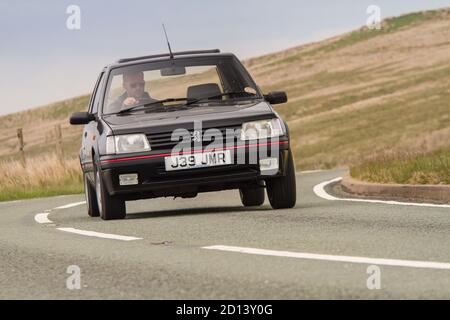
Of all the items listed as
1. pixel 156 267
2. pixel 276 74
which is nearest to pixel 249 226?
pixel 156 267

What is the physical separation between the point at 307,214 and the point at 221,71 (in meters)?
2.49

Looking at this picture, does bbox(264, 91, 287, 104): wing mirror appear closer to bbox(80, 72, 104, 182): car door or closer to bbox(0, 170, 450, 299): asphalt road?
bbox(0, 170, 450, 299): asphalt road

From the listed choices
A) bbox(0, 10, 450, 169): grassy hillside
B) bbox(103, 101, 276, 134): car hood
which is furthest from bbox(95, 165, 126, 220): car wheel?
bbox(0, 10, 450, 169): grassy hillside

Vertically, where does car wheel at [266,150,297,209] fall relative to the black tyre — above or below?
above

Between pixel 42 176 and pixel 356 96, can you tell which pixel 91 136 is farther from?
pixel 356 96

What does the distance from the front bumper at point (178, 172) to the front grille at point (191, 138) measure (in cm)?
8

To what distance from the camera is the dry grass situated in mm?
26766

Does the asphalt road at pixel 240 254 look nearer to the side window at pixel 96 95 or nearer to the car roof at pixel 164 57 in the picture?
the side window at pixel 96 95

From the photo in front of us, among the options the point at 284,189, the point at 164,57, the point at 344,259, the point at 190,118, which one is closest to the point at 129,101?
the point at 164,57

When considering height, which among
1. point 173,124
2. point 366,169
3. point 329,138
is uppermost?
point 173,124

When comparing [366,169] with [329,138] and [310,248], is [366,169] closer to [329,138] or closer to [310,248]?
[310,248]

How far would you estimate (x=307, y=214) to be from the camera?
11.4 metres

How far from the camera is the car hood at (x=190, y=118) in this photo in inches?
457
